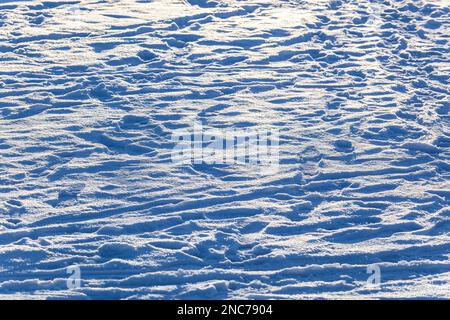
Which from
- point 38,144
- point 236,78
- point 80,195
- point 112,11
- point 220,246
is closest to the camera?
point 220,246

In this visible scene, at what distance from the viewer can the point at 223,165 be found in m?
6.15

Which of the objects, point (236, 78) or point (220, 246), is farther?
point (236, 78)

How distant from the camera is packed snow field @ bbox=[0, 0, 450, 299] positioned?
4.86 metres

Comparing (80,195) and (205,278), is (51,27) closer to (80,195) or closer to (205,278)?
(80,195)

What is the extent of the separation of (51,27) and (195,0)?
2.04 meters

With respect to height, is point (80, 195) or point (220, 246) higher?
point (80, 195)

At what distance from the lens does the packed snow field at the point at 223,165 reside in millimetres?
4859

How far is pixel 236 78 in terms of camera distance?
7688 mm

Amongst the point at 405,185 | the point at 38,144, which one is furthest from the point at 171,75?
the point at 405,185

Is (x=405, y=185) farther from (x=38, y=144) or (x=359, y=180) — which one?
(x=38, y=144)

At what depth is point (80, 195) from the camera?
5.66 meters

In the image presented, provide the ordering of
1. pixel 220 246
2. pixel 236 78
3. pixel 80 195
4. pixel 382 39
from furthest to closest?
pixel 382 39 < pixel 236 78 < pixel 80 195 < pixel 220 246

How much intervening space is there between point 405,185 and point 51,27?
502cm
